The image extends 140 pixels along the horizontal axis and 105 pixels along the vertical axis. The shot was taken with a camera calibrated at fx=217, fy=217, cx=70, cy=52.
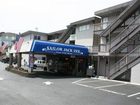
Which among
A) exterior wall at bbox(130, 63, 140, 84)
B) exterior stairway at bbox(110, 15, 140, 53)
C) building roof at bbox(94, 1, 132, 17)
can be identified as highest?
building roof at bbox(94, 1, 132, 17)

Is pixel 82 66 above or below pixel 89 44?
below

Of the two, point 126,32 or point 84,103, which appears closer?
point 84,103

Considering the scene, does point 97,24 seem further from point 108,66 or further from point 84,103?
point 84,103

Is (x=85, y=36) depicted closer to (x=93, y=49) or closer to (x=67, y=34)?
(x=93, y=49)

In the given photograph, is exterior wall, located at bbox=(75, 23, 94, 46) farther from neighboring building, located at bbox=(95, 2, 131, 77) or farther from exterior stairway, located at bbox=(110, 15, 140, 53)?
exterior stairway, located at bbox=(110, 15, 140, 53)

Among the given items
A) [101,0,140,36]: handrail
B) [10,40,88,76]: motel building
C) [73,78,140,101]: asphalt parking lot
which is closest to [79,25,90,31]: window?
[10,40,88,76]: motel building

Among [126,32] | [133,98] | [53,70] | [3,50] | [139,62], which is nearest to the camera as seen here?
[133,98]

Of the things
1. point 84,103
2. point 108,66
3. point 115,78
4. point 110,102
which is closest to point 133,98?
point 110,102

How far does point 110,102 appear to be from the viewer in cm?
1227

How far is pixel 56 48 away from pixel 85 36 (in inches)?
309

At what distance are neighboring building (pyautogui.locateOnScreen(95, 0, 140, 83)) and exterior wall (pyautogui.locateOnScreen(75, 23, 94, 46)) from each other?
310 centimetres

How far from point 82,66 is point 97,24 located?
22.1ft

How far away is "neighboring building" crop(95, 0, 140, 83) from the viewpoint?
2181 centimetres

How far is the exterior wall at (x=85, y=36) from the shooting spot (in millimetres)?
31453
